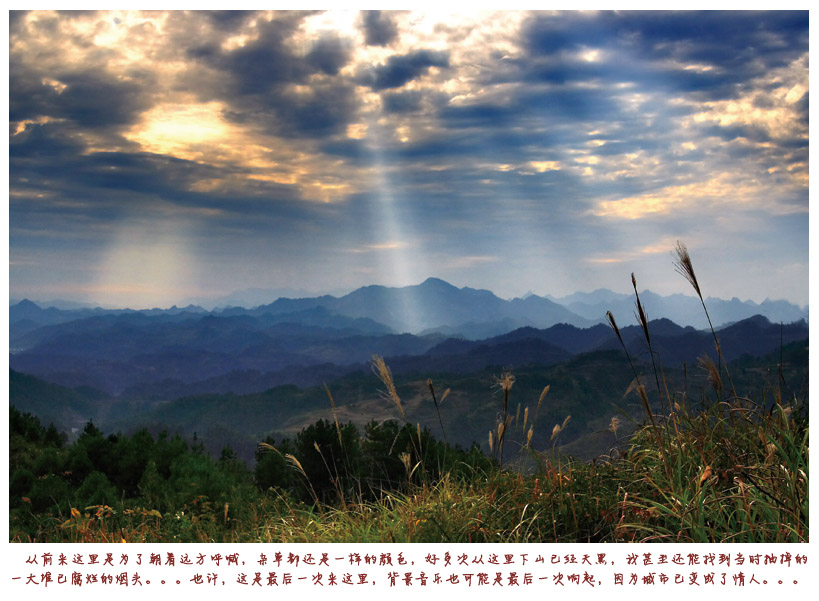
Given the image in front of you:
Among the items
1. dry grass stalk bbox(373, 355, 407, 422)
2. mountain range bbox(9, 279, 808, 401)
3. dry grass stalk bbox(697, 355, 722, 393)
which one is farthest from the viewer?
mountain range bbox(9, 279, 808, 401)

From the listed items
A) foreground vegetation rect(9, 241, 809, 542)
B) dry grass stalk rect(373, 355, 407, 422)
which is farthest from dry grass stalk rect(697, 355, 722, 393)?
dry grass stalk rect(373, 355, 407, 422)

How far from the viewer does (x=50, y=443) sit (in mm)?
11195

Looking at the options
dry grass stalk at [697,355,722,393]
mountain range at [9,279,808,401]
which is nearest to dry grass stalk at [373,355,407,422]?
dry grass stalk at [697,355,722,393]

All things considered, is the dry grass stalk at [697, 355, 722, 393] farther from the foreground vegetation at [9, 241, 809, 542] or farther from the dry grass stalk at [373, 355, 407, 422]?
the dry grass stalk at [373, 355, 407, 422]

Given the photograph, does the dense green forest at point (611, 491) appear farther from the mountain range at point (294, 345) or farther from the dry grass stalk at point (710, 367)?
the mountain range at point (294, 345)

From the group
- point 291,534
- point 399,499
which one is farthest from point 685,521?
point 291,534

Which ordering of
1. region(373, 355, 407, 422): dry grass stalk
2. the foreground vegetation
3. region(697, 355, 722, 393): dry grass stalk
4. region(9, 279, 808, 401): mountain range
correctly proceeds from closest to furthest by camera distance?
the foreground vegetation
region(697, 355, 722, 393): dry grass stalk
region(373, 355, 407, 422): dry grass stalk
region(9, 279, 808, 401): mountain range

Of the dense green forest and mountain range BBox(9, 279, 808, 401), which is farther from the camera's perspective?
mountain range BBox(9, 279, 808, 401)

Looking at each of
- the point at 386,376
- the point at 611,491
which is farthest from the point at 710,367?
the point at 386,376

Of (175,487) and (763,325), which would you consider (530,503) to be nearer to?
(175,487)

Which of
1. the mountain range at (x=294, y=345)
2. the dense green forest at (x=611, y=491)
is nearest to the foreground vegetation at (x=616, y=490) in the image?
the dense green forest at (x=611, y=491)

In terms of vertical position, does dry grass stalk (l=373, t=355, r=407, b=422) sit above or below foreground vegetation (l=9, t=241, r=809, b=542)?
above

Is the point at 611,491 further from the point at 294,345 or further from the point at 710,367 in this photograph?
the point at 294,345
